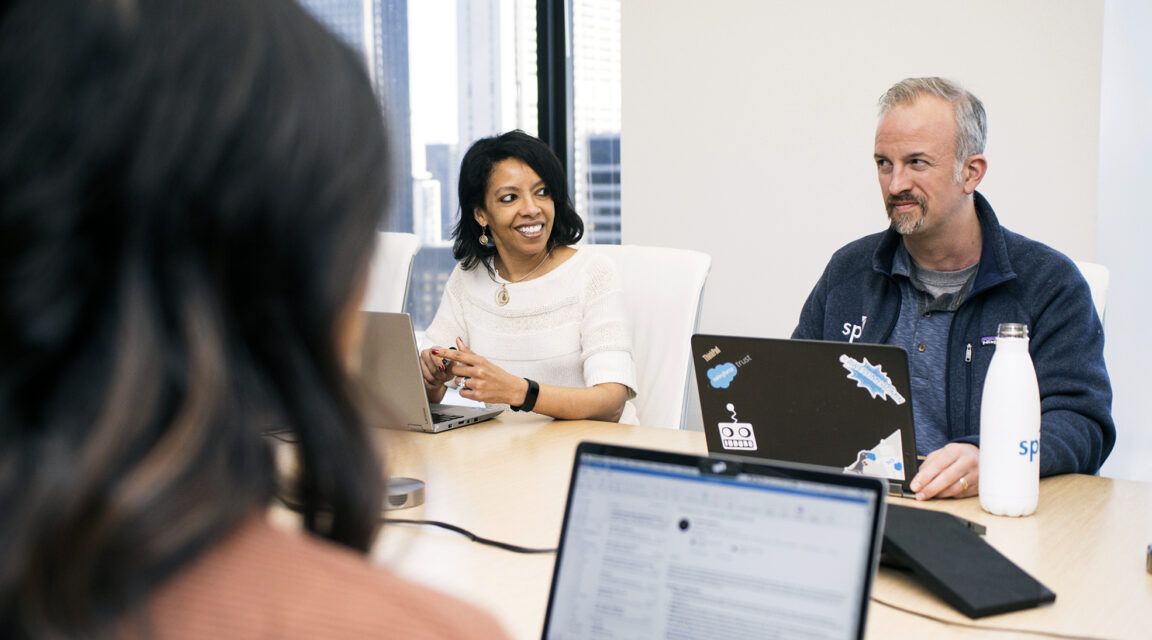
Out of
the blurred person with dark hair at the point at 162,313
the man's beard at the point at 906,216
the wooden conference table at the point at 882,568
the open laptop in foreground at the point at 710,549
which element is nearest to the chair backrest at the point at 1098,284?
the man's beard at the point at 906,216

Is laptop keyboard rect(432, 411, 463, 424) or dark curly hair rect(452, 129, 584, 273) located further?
dark curly hair rect(452, 129, 584, 273)

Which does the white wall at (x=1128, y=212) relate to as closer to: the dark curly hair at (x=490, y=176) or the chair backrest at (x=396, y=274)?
the dark curly hair at (x=490, y=176)

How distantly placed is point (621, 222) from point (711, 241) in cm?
34

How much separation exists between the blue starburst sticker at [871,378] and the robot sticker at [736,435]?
0.19 metres

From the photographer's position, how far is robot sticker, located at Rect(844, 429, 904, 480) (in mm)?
1521

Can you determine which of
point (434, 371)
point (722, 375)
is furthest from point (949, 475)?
point (434, 371)

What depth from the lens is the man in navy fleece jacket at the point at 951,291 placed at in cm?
187

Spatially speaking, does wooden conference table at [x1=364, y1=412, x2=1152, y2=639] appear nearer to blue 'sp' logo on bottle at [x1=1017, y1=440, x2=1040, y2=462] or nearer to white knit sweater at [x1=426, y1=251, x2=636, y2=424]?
blue 'sp' logo on bottle at [x1=1017, y1=440, x2=1040, y2=462]

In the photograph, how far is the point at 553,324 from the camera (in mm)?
2594

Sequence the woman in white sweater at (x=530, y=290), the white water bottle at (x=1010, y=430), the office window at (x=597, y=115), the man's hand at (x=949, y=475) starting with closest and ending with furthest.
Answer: the white water bottle at (x=1010, y=430)
the man's hand at (x=949, y=475)
the woman in white sweater at (x=530, y=290)
the office window at (x=597, y=115)

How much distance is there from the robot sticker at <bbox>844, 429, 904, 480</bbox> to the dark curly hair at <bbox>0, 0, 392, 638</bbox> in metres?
1.19

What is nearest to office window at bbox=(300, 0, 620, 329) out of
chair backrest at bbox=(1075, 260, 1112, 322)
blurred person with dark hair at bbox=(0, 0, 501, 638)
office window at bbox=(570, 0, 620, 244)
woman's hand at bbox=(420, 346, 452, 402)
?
office window at bbox=(570, 0, 620, 244)

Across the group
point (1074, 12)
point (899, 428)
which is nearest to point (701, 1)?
point (1074, 12)

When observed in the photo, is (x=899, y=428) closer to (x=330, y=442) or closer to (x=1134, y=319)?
(x=330, y=442)
